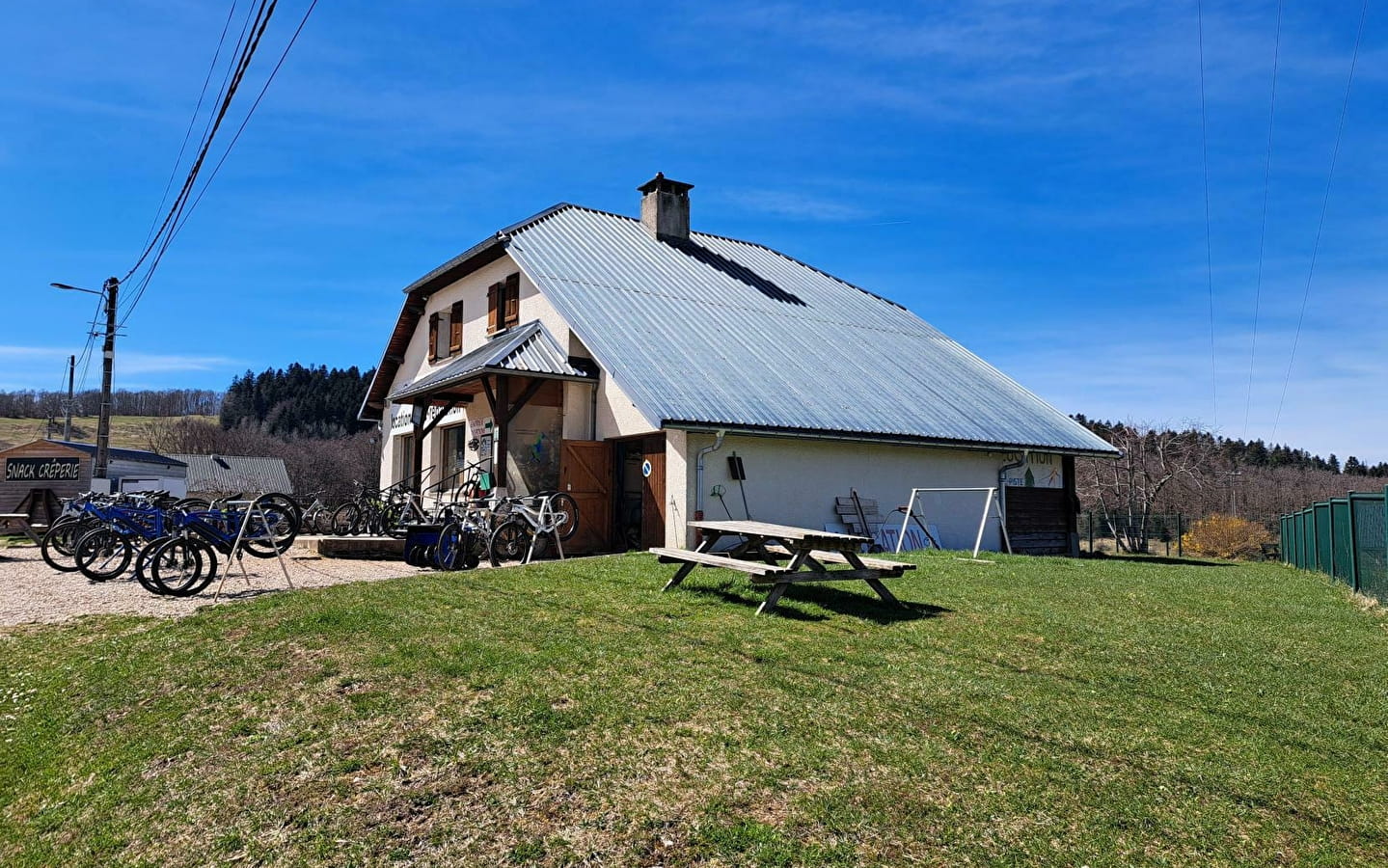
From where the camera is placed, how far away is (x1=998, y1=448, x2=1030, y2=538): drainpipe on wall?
19266 millimetres

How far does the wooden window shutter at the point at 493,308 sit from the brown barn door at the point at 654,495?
6.41 metres

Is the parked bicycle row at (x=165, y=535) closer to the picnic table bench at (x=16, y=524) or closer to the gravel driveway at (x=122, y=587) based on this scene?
the gravel driveway at (x=122, y=587)

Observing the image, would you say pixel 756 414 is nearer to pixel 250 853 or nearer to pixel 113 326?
pixel 250 853

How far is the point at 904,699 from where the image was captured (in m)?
6.19

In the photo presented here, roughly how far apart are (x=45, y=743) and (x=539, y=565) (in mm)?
6393

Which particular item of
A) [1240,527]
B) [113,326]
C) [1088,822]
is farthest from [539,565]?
[1240,527]

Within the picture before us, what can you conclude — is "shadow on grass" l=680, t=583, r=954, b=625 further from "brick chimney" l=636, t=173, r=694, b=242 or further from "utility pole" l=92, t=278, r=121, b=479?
"utility pole" l=92, t=278, r=121, b=479

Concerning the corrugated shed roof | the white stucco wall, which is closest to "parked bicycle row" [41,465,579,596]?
the white stucco wall

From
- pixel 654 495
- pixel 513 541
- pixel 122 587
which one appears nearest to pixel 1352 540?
pixel 654 495

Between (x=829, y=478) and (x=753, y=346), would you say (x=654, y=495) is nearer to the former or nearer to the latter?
(x=829, y=478)

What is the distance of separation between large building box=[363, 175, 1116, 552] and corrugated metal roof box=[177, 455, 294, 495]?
4270cm

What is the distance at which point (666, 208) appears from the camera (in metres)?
24.5

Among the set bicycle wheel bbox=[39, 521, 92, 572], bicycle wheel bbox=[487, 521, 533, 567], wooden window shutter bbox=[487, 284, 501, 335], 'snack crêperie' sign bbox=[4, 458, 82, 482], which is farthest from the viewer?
'snack crêperie' sign bbox=[4, 458, 82, 482]

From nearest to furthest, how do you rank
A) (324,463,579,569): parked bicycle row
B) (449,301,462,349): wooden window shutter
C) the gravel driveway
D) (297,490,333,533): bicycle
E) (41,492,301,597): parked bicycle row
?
1. the gravel driveway
2. (41,492,301,597): parked bicycle row
3. (324,463,579,569): parked bicycle row
4. (297,490,333,533): bicycle
5. (449,301,462,349): wooden window shutter
